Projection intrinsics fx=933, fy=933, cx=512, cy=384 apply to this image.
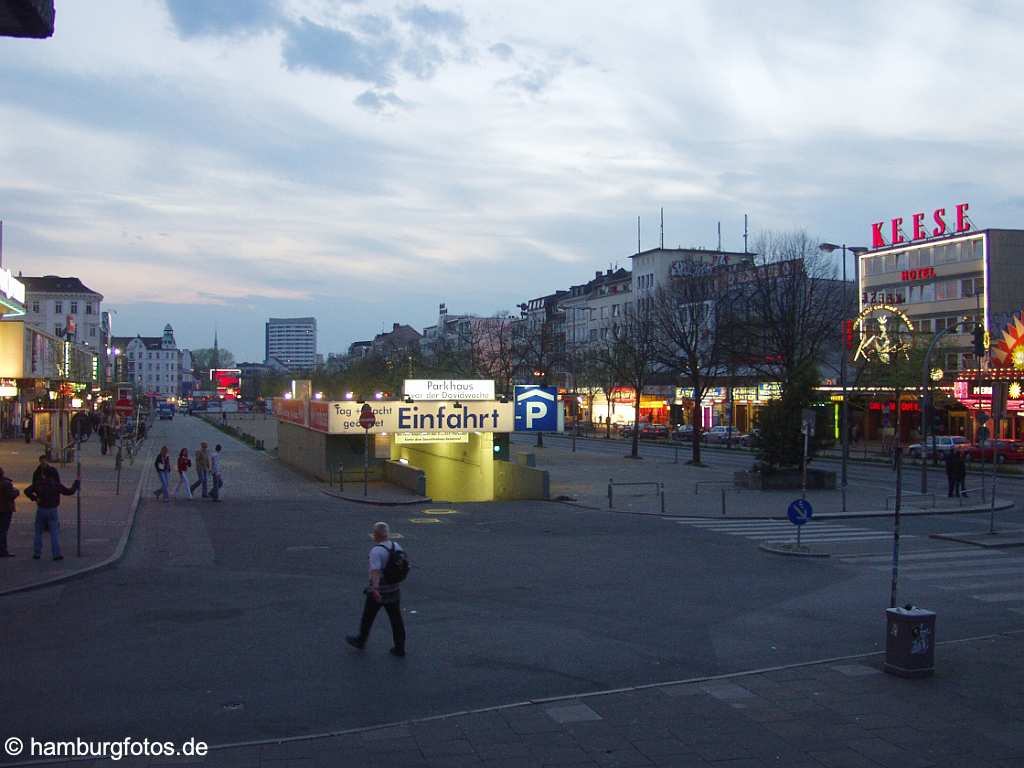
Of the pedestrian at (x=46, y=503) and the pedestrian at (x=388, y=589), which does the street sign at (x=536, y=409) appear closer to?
the pedestrian at (x=46, y=503)

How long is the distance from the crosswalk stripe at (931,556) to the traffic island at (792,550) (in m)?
0.61

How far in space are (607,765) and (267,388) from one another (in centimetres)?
16249

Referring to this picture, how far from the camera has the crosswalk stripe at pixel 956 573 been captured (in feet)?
54.0

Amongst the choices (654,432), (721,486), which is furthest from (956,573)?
(654,432)

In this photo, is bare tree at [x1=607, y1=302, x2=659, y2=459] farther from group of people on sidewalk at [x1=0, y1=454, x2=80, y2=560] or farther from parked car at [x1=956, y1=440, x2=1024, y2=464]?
group of people on sidewalk at [x1=0, y1=454, x2=80, y2=560]

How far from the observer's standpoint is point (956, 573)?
55.4 feet

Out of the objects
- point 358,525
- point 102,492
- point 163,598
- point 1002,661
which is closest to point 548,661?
point 1002,661

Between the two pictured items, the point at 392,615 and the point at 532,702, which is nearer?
the point at 532,702

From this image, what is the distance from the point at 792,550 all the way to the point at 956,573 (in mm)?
3137

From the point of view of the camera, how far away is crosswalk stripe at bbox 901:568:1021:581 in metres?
16.5

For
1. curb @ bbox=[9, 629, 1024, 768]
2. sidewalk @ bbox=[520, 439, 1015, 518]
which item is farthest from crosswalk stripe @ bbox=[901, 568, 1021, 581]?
sidewalk @ bbox=[520, 439, 1015, 518]

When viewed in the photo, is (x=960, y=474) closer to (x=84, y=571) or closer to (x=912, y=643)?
(x=912, y=643)

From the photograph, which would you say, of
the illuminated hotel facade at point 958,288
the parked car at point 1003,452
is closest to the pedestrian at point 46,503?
the parked car at point 1003,452

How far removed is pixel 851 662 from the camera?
10.4m
